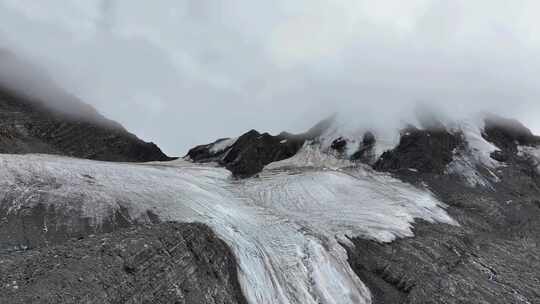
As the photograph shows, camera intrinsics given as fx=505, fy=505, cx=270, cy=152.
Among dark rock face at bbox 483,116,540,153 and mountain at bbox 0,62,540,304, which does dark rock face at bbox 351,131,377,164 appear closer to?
mountain at bbox 0,62,540,304

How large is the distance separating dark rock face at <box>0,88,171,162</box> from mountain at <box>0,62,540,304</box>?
0.22m

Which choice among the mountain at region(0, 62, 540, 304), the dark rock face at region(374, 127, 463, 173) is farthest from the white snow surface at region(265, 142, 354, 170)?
the dark rock face at region(374, 127, 463, 173)

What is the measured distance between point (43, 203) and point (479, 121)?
5851cm

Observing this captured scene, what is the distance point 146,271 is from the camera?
57.9 feet

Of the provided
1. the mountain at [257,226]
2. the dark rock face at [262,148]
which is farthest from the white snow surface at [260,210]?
the dark rock face at [262,148]

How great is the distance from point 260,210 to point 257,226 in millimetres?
3154

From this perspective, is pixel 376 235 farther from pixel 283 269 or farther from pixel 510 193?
pixel 510 193

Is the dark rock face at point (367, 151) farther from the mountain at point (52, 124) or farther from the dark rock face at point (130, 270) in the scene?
the dark rock face at point (130, 270)

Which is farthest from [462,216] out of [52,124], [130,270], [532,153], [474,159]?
[52,124]

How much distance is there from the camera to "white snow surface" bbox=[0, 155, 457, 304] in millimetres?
22438

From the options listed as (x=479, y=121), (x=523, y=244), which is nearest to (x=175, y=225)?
(x=523, y=244)

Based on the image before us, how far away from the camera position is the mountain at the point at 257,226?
17.5 m

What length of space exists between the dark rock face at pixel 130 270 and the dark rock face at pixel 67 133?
2199 cm

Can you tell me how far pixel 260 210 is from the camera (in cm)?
3075
